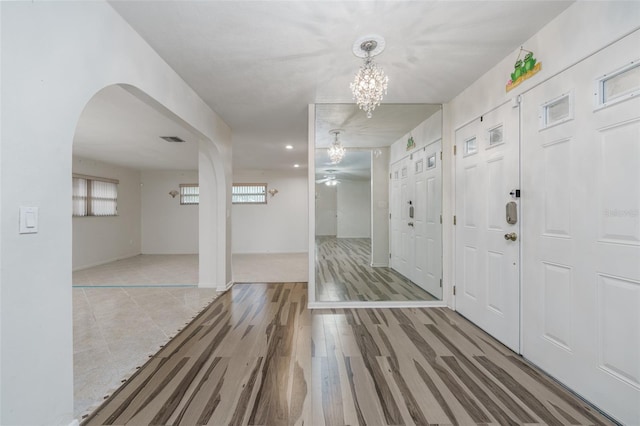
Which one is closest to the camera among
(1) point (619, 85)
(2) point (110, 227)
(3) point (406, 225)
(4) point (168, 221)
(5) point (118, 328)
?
(1) point (619, 85)

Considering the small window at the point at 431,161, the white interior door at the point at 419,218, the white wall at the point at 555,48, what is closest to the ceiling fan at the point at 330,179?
the white interior door at the point at 419,218

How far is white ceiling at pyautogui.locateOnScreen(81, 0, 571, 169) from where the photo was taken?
6.49 ft

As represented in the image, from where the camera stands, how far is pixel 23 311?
134cm

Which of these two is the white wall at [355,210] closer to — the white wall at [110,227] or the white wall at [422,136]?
the white wall at [422,136]

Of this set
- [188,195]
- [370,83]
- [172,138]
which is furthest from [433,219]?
[188,195]

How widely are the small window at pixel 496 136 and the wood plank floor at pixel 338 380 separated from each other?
1.98 meters

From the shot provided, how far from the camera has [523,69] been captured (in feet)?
7.95

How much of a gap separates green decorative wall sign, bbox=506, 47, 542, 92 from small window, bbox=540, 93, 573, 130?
0.33m

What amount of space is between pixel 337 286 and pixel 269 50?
127 inches

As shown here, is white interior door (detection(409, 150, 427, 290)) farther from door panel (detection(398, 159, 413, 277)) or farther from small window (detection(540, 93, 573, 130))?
small window (detection(540, 93, 573, 130))

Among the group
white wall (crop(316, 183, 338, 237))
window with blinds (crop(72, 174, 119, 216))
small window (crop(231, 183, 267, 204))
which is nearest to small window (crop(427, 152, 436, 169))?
white wall (crop(316, 183, 338, 237))

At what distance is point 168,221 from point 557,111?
31.5ft

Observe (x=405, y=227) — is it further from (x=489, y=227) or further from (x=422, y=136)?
(x=489, y=227)

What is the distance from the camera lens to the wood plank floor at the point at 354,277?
397 cm
